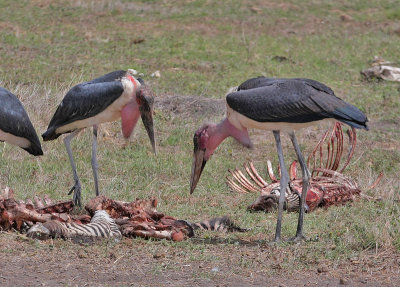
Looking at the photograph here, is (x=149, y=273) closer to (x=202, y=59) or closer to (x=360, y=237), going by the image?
(x=360, y=237)

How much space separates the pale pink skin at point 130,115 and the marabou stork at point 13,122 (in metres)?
0.70

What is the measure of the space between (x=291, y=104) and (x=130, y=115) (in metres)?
1.52

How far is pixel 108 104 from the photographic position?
581 centimetres

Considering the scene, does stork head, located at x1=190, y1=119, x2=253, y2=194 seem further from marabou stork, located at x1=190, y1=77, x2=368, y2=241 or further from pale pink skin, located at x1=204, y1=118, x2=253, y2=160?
marabou stork, located at x1=190, y1=77, x2=368, y2=241

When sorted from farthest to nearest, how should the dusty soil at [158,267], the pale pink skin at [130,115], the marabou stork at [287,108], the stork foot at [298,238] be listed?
the pale pink skin at [130,115] < the stork foot at [298,238] < the marabou stork at [287,108] < the dusty soil at [158,267]

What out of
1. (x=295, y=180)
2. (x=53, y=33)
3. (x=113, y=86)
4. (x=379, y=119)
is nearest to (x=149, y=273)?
(x=113, y=86)

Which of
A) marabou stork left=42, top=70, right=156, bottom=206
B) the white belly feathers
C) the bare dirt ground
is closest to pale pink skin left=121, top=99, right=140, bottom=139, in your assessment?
marabou stork left=42, top=70, right=156, bottom=206

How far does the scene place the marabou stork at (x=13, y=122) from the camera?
Result: 5578 mm

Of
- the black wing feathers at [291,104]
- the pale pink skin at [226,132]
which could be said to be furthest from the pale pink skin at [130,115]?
the black wing feathers at [291,104]

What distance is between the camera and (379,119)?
942cm

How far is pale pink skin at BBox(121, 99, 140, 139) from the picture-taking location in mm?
5844

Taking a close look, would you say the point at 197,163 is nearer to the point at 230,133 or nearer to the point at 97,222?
the point at 230,133

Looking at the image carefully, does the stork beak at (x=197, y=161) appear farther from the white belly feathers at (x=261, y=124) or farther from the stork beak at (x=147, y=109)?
the stork beak at (x=147, y=109)

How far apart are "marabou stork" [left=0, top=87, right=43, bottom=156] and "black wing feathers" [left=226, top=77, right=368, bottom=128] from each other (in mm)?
1683
